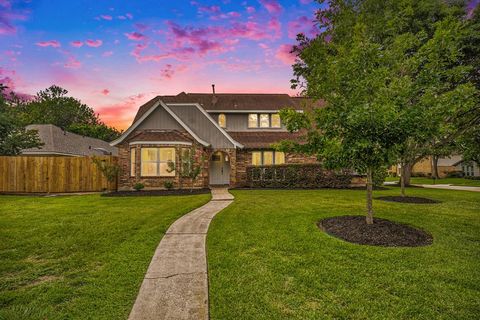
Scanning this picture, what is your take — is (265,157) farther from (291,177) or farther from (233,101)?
(233,101)

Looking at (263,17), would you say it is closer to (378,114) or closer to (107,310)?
(378,114)

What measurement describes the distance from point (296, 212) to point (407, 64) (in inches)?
216

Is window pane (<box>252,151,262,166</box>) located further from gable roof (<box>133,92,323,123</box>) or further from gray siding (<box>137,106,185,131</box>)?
gray siding (<box>137,106,185,131</box>)

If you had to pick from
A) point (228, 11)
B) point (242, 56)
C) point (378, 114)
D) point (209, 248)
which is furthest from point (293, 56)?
point (209, 248)

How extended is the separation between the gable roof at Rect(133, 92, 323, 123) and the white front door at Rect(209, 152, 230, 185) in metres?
4.59

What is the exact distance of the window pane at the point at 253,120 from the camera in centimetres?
2289

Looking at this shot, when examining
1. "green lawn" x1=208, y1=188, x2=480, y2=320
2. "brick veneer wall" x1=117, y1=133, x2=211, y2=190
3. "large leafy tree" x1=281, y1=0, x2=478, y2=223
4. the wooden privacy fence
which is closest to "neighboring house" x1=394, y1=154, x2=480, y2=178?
"brick veneer wall" x1=117, y1=133, x2=211, y2=190

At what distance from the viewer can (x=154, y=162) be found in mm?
17016

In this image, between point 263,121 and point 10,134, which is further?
point 263,121

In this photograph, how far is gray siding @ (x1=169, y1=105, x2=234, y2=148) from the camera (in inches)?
779

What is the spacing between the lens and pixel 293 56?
683 inches

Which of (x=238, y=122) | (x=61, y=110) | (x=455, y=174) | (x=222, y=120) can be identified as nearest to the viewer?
(x=222, y=120)

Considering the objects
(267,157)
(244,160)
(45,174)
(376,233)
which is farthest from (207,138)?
(376,233)

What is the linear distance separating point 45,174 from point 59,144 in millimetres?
13653
